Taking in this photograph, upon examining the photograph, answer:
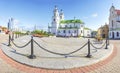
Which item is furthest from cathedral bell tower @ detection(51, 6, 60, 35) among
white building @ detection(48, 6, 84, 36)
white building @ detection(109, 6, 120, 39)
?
white building @ detection(109, 6, 120, 39)

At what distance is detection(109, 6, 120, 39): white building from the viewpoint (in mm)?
45156

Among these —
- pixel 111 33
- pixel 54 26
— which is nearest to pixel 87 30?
pixel 54 26

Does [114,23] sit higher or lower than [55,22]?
lower

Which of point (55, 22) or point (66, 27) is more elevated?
point (55, 22)

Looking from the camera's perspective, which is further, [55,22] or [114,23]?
[55,22]

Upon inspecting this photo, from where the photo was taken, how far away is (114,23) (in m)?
48.5

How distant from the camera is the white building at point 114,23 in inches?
1778

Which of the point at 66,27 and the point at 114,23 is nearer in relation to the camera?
the point at 114,23

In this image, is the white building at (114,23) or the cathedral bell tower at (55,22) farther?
the cathedral bell tower at (55,22)

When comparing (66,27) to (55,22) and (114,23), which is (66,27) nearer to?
(55,22)

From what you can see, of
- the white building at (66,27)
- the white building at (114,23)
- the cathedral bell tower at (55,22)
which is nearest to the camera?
the white building at (114,23)

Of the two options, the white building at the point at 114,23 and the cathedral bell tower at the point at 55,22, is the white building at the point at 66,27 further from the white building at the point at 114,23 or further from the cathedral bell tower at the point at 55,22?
the white building at the point at 114,23

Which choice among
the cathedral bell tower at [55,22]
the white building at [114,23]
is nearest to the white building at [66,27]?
the cathedral bell tower at [55,22]

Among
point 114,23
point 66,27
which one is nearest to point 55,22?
point 66,27
